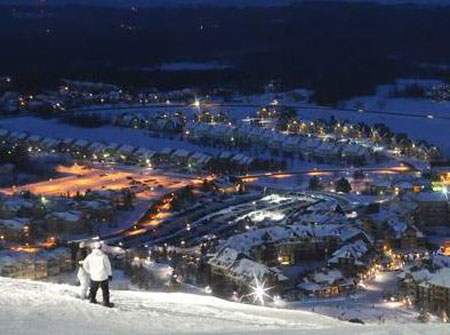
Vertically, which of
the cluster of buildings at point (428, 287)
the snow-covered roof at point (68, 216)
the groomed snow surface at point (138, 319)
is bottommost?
the snow-covered roof at point (68, 216)

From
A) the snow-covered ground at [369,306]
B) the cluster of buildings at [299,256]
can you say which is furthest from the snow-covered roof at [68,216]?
the snow-covered ground at [369,306]

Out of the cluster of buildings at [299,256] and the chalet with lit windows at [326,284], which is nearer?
the chalet with lit windows at [326,284]

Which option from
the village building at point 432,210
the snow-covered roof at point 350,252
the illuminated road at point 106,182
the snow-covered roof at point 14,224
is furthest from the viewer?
the illuminated road at point 106,182

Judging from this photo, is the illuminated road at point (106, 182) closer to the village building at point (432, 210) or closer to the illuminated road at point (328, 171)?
the illuminated road at point (328, 171)

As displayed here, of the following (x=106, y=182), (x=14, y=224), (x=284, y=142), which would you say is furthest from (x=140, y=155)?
(x=14, y=224)

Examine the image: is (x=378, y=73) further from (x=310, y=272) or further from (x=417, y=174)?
(x=310, y=272)

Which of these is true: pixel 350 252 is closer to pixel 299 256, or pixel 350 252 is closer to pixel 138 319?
pixel 299 256

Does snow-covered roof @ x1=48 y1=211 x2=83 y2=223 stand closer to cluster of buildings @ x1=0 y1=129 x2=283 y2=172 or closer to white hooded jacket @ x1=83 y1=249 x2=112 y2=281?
cluster of buildings @ x1=0 y1=129 x2=283 y2=172
